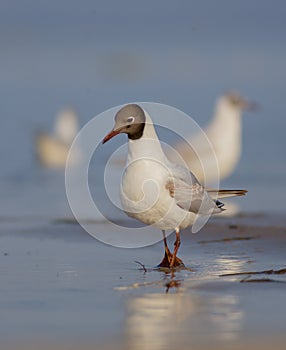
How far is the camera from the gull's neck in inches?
→ 275

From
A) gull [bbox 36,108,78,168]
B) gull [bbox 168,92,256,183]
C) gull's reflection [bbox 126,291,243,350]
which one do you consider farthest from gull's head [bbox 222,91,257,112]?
gull's reflection [bbox 126,291,243,350]

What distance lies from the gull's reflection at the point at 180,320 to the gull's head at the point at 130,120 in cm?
141

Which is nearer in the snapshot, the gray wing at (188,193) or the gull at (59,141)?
the gray wing at (188,193)

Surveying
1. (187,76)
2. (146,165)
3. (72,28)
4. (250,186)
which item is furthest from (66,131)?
(72,28)

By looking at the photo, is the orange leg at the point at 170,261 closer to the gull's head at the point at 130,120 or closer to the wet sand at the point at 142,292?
the wet sand at the point at 142,292

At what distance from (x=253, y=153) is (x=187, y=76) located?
8527 mm

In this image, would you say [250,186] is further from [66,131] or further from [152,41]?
[152,41]

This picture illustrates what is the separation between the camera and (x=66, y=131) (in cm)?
1589

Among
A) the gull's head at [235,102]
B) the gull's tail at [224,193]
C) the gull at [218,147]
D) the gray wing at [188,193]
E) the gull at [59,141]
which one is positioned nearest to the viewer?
the gray wing at [188,193]

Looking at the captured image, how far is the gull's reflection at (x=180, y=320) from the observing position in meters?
4.99

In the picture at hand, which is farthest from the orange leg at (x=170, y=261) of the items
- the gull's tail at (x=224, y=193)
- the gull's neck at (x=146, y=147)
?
the gull's tail at (x=224, y=193)

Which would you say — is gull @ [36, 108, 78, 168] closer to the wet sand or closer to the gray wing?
the wet sand

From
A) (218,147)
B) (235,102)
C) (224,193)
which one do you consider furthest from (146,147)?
(235,102)

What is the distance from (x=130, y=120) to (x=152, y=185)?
47 centimetres
